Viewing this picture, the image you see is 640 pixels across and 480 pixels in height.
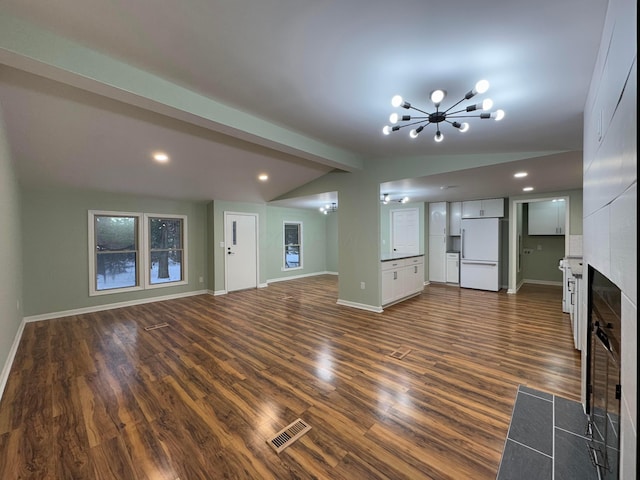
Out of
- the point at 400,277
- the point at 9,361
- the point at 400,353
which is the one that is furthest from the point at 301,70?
the point at 400,277

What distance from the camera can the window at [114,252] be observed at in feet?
16.6

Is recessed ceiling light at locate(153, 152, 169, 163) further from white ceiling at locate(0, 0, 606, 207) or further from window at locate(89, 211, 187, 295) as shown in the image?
window at locate(89, 211, 187, 295)

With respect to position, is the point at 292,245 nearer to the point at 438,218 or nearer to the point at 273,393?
the point at 438,218

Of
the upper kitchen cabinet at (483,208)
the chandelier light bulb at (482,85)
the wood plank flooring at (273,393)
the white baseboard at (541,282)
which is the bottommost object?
the wood plank flooring at (273,393)

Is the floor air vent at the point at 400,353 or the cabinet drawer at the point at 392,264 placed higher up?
the cabinet drawer at the point at 392,264

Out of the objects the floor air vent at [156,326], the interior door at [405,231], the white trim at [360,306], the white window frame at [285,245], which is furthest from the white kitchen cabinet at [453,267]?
the floor air vent at [156,326]

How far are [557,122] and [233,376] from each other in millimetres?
3754

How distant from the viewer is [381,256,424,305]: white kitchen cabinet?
16.1ft

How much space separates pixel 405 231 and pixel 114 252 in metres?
6.71

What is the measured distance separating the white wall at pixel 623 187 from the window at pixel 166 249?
657 centimetres

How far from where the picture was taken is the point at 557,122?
7.86 ft

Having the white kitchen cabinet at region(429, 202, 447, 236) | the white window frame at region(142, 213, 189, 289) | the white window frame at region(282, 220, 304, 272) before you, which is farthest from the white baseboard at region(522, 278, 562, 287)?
the white window frame at region(142, 213, 189, 289)

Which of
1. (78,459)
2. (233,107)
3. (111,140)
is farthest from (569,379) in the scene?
(111,140)

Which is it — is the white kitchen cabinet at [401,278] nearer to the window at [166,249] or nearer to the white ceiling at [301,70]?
the white ceiling at [301,70]
